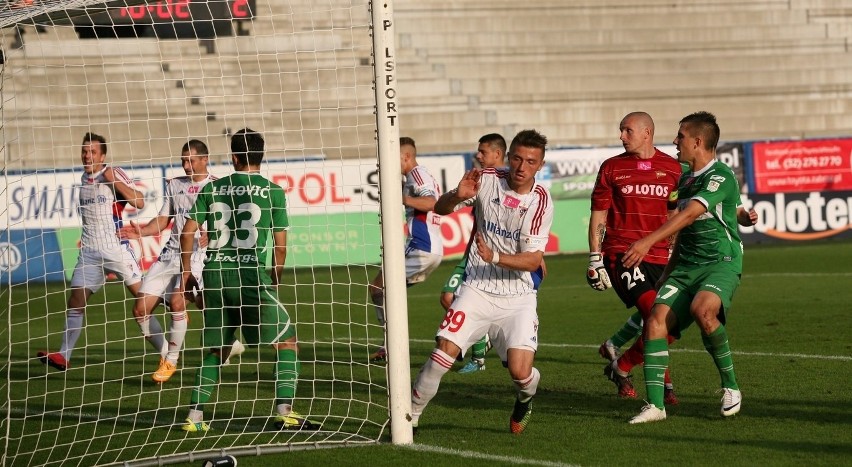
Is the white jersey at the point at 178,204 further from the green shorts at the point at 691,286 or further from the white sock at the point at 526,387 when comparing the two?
the green shorts at the point at 691,286

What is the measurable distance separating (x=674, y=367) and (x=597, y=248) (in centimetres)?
208

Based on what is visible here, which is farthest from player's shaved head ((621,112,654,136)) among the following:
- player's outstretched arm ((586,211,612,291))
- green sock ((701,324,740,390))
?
green sock ((701,324,740,390))

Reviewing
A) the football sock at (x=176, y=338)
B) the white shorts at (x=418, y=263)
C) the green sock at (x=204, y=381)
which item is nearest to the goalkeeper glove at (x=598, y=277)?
the green sock at (x=204, y=381)

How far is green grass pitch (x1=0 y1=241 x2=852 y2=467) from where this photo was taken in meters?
6.92

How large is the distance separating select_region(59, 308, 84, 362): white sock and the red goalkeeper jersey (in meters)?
4.86

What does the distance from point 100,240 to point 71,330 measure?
1.09 metres

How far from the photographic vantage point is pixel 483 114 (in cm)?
2845

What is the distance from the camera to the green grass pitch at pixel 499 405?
6922 millimetres

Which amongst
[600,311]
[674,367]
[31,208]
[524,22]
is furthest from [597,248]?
[524,22]

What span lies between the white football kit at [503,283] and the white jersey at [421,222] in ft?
12.8

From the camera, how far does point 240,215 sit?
320 inches

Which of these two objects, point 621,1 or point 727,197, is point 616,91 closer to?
point 621,1

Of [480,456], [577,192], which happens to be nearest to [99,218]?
[480,456]

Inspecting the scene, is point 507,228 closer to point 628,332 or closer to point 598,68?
point 628,332
